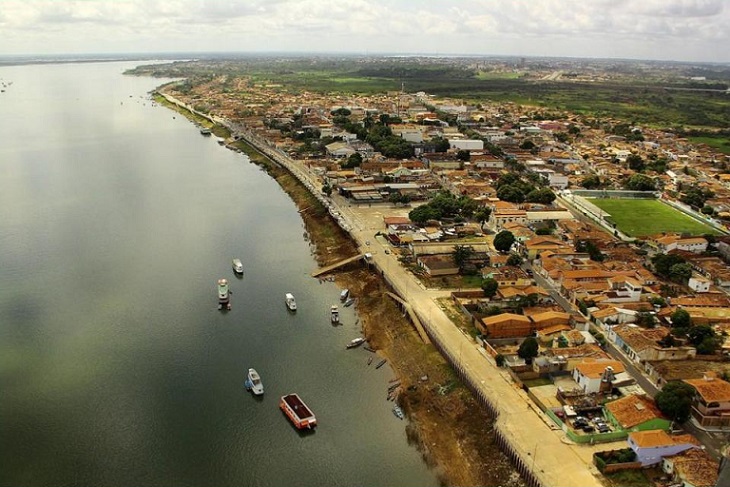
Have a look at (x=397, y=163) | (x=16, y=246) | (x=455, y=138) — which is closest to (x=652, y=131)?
(x=455, y=138)

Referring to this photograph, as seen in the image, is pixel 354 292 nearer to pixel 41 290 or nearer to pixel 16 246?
pixel 41 290

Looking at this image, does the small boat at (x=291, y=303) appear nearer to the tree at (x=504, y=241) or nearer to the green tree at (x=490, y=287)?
the green tree at (x=490, y=287)

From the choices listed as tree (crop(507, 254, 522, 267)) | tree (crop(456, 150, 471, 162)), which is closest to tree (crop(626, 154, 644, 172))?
tree (crop(456, 150, 471, 162))

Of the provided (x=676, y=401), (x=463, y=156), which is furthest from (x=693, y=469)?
(x=463, y=156)

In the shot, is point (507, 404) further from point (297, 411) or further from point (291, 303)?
point (291, 303)

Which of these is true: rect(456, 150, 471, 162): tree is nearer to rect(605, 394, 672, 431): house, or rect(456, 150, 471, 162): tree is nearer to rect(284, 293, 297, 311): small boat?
rect(284, 293, 297, 311): small boat

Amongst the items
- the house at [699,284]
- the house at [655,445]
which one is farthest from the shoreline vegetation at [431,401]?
the house at [699,284]
